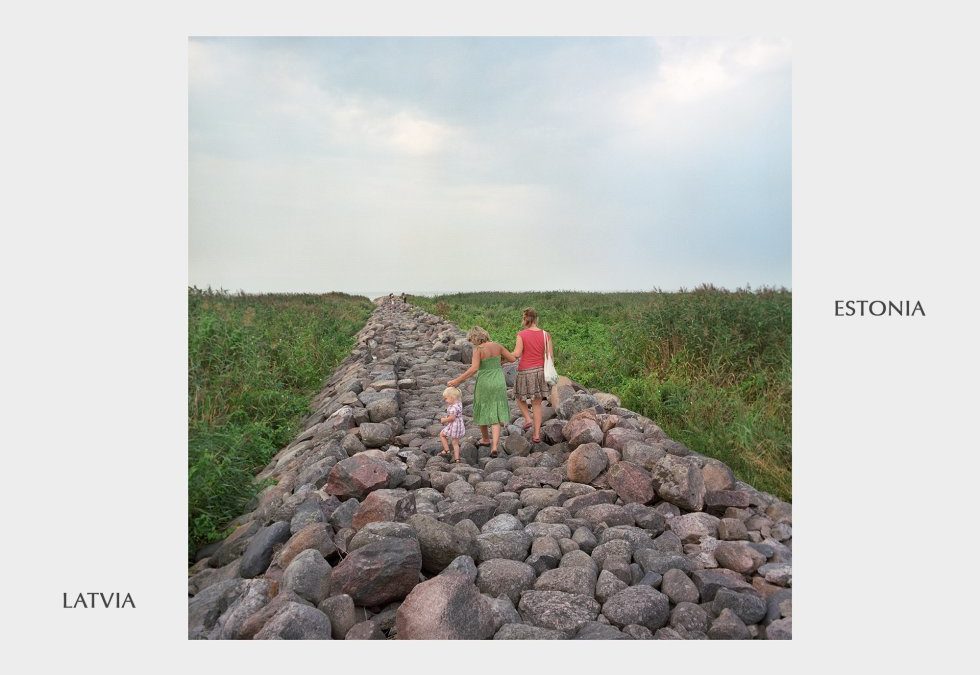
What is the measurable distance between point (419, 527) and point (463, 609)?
617 millimetres

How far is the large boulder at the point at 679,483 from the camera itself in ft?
14.6

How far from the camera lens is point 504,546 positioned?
3.71 metres

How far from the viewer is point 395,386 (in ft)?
25.2

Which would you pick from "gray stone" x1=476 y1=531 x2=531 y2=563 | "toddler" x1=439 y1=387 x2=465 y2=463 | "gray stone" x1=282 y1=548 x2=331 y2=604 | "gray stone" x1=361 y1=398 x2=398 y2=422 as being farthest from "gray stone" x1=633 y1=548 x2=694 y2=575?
"gray stone" x1=361 y1=398 x2=398 y2=422

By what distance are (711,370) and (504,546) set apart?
16.4 feet

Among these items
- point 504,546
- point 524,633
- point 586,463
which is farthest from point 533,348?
point 524,633

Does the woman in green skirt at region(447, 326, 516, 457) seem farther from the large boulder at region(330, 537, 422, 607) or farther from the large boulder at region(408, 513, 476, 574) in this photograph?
the large boulder at region(330, 537, 422, 607)

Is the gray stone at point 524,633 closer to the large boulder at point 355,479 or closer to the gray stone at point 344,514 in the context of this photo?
the gray stone at point 344,514

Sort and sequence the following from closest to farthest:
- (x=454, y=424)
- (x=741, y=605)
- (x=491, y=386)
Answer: (x=741, y=605) < (x=454, y=424) < (x=491, y=386)

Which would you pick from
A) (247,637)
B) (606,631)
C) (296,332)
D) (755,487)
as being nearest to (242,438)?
(247,637)

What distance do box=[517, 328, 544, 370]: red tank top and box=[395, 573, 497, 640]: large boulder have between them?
2947 mm

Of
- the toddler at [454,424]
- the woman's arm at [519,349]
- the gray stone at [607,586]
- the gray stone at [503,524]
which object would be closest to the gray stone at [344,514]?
the gray stone at [503,524]

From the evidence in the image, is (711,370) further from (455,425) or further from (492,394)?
(455,425)
